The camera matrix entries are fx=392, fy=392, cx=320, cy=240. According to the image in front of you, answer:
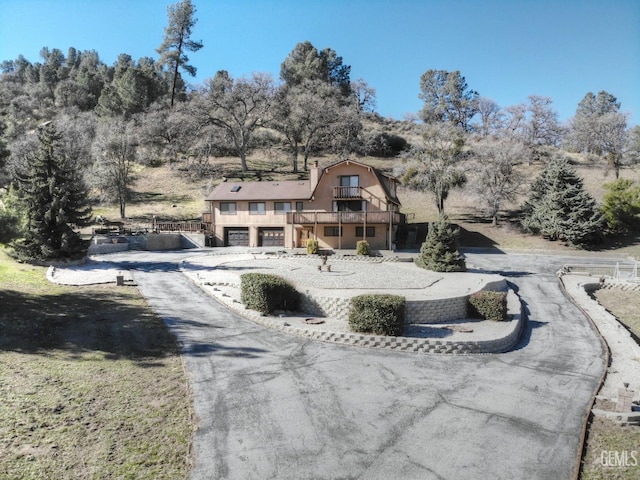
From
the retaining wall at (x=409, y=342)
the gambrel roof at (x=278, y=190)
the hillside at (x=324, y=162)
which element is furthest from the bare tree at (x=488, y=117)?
the retaining wall at (x=409, y=342)

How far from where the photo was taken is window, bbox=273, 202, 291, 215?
4026 cm

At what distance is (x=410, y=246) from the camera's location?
139 ft

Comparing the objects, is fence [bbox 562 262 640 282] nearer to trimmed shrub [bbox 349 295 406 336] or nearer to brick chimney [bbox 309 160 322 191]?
trimmed shrub [bbox 349 295 406 336]

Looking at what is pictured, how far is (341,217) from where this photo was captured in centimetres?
3725

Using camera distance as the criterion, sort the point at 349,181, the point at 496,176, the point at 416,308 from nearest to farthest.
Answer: the point at 416,308
the point at 349,181
the point at 496,176

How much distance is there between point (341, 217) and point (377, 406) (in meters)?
27.9

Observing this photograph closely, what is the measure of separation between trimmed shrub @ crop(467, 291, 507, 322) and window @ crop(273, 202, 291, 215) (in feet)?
81.5

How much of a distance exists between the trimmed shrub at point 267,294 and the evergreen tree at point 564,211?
108 feet

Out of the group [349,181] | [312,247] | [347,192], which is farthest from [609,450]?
[349,181]

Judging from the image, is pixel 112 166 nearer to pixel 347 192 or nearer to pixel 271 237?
pixel 271 237

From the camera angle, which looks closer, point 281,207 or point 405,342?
point 405,342

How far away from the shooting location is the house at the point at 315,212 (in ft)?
125

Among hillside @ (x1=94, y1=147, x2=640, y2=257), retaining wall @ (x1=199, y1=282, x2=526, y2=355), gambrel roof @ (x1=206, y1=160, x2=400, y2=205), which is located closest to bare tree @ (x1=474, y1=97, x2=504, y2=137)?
hillside @ (x1=94, y1=147, x2=640, y2=257)

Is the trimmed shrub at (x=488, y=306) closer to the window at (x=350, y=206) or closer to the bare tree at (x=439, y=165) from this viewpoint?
the window at (x=350, y=206)
